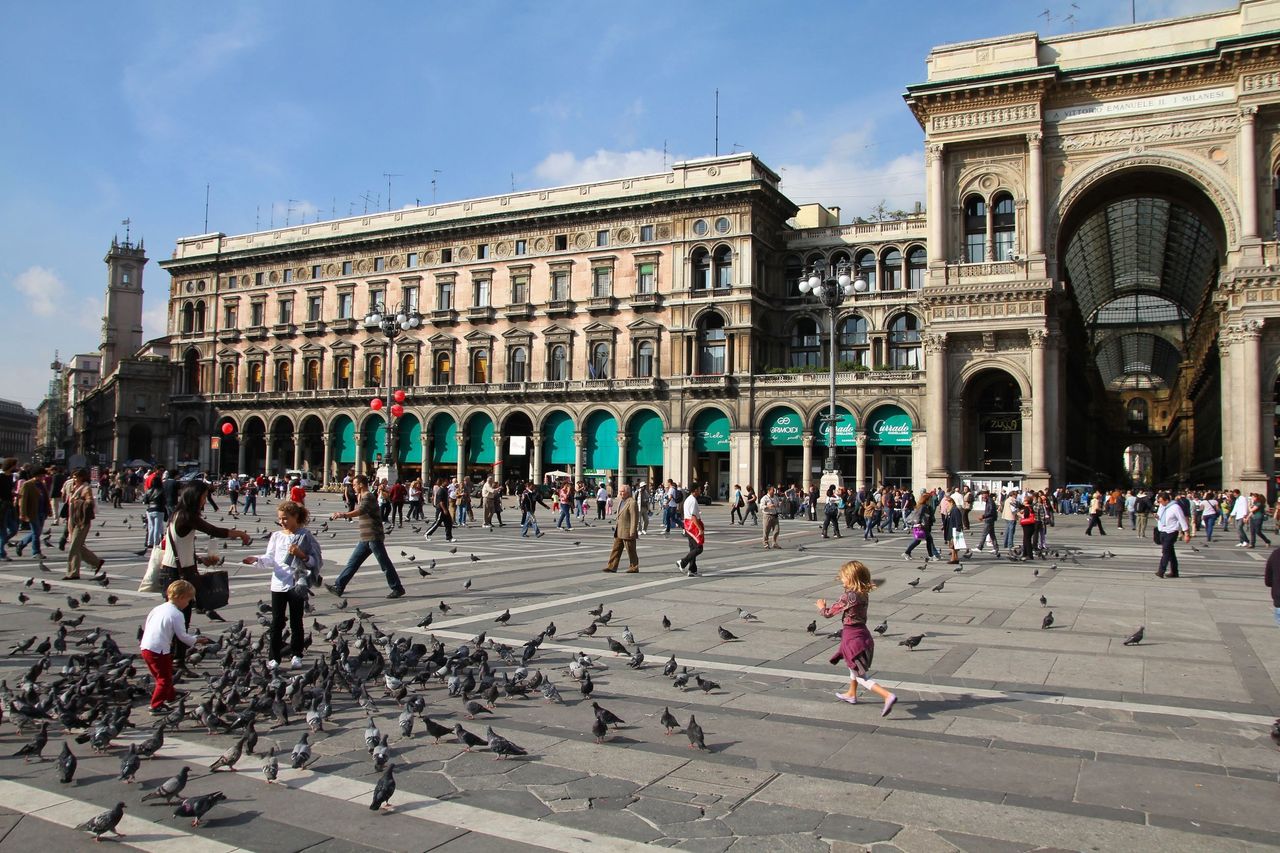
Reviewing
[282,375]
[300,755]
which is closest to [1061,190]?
[300,755]

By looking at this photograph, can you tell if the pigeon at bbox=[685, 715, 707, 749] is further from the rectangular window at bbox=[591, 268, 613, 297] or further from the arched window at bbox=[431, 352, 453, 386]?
the arched window at bbox=[431, 352, 453, 386]

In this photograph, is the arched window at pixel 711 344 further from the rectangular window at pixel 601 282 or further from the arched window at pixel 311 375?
the arched window at pixel 311 375

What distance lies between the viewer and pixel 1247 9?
41688 mm

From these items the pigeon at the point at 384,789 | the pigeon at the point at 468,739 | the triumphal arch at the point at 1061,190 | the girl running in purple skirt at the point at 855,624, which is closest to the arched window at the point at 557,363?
the triumphal arch at the point at 1061,190

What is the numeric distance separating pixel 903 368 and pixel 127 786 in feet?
170

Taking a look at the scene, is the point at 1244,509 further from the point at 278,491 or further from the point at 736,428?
the point at 278,491

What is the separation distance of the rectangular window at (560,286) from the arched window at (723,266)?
10644 millimetres

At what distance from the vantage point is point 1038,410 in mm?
44062

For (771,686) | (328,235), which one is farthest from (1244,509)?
(328,235)

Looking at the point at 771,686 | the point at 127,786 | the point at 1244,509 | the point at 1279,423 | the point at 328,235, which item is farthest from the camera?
the point at 328,235

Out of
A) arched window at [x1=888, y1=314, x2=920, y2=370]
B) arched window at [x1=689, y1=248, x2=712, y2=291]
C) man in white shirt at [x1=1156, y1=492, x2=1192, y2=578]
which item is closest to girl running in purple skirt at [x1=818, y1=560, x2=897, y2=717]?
man in white shirt at [x1=1156, y1=492, x2=1192, y2=578]

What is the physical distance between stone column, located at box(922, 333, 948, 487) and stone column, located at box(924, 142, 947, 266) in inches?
165

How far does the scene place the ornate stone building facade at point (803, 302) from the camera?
43438mm

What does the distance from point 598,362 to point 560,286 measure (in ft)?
19.7
